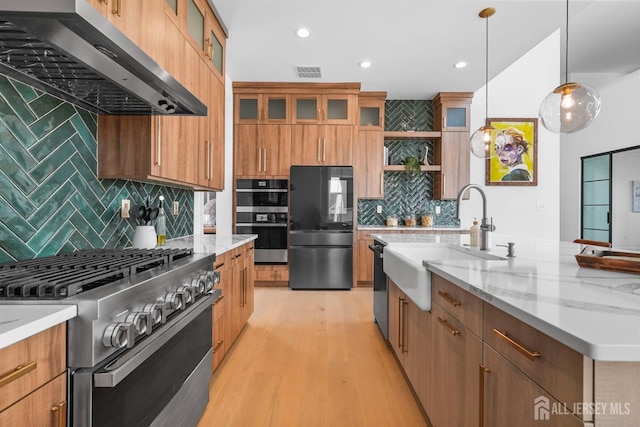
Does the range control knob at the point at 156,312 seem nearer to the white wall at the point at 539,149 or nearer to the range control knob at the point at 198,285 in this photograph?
the range control knob at the point at 198,285

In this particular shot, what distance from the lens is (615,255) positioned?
4.95 feet

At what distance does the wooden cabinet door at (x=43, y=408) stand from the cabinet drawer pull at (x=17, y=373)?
0.19ft

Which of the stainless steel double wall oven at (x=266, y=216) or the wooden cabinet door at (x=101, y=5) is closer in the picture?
the wooden cabinet door at (x=101, y=5)

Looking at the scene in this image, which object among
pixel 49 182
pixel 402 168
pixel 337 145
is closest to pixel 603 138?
pixel 402 168

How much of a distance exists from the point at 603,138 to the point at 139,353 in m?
7.41

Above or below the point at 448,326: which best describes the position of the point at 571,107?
above

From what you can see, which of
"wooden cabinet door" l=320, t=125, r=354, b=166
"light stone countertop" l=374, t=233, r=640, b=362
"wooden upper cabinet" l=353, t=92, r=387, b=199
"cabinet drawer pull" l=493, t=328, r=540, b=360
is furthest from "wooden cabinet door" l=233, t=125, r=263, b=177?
"cabinet drawer pull" l=493, t=328, r=540, b=360

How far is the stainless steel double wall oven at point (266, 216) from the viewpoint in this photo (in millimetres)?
4801

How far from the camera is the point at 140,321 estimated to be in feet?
3.72

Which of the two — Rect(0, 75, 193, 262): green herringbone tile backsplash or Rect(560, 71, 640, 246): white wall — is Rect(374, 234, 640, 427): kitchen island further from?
Rect(560, 71, 640, 246): white wall

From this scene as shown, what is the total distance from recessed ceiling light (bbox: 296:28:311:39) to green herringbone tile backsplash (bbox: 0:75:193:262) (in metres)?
2.14

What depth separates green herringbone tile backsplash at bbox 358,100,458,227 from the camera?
18.0 ft

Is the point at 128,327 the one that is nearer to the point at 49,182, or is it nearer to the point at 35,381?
the point at 35,381

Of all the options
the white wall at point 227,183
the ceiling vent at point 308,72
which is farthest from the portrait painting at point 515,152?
the white wall at point 227,183
